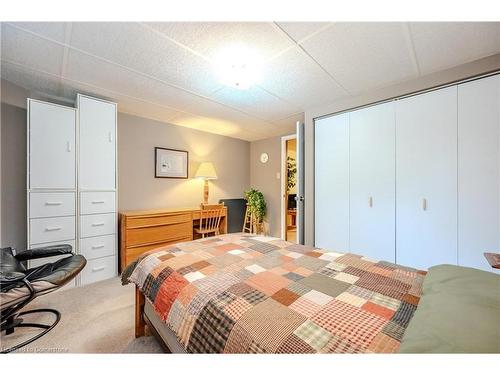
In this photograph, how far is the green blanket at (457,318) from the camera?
0.55 metres

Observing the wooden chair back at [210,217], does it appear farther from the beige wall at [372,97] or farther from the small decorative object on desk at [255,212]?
the beige wall at [372,97]

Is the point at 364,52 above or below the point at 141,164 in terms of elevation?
above

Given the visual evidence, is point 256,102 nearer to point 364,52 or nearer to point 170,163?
point 364,52

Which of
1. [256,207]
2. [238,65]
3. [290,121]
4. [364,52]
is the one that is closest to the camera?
[364,52]

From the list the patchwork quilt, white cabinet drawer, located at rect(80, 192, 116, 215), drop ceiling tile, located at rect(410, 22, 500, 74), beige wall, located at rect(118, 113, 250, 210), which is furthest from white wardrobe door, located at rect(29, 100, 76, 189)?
drop ceiling tile, located at rect(410, 22, 500, 74)

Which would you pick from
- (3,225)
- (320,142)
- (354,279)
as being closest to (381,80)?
(320,142)

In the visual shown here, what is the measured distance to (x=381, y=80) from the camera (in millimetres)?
2039

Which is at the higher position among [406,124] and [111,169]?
[406,124]

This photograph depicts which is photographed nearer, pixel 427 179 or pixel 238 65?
pixel 238 65

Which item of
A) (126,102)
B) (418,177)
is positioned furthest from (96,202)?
(418,177)

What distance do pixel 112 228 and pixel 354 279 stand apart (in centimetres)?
267

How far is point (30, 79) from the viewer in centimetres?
200

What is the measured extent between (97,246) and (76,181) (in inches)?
31.0
